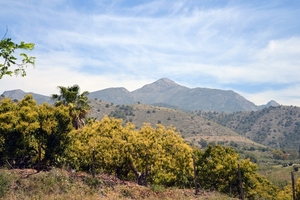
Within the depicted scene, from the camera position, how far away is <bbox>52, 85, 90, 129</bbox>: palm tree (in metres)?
27.5

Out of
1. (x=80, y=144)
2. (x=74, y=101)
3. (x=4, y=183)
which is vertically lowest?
A: (x=4, y=183)

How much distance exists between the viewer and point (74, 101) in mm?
28703

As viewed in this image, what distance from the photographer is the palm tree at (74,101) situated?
27547mm

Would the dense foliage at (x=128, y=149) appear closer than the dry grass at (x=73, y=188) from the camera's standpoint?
No

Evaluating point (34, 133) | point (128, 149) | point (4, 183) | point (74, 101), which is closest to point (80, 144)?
point (34, 133)

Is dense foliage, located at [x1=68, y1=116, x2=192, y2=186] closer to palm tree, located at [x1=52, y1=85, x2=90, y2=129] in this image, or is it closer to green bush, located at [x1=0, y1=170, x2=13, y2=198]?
palm tree, located at [x1=52, y1=85, x2=90, y2=129]

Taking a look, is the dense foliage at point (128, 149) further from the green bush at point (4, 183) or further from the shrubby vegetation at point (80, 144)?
the green bush at point (4, 183)

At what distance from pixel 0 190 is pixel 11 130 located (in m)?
9.04

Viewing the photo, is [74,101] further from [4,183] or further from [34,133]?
[4,183]

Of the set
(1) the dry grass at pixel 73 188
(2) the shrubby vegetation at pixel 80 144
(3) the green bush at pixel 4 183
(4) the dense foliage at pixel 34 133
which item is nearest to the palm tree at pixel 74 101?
(2) the shrubby vegetation at pixel 80 144

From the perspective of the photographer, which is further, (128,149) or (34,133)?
(128,149)

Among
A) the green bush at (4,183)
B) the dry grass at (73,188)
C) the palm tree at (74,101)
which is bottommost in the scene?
the dry grass at (73,188)

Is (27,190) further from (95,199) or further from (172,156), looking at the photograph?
(172,156)

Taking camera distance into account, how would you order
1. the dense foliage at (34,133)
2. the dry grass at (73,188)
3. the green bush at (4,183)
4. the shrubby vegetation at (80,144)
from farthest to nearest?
the shrubby vegetation at (80,144) < the dense foliage at (34,133) < the dry grass at (73,188) < the green bush at (4,183)
